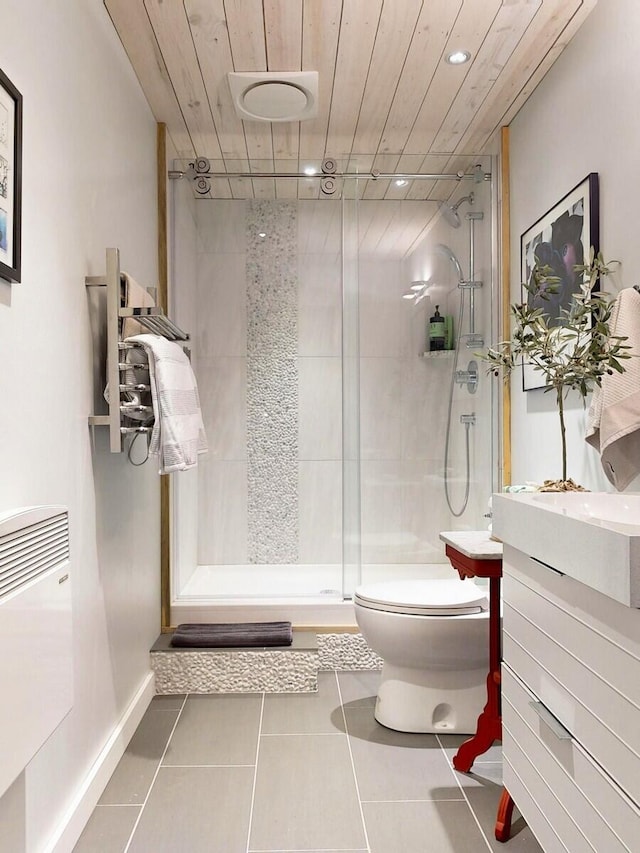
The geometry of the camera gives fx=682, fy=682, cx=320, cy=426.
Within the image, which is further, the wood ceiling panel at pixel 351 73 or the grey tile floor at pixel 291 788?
the wood ceiling panel at pixel 351 73

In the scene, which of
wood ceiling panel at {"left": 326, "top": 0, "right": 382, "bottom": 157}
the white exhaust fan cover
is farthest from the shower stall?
the white exhaust fan cover

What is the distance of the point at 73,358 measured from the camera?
5.95 ft

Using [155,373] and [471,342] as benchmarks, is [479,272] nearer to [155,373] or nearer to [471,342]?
[471,342]

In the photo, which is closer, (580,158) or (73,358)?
(73,358)

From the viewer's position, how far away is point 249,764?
84.4 inches

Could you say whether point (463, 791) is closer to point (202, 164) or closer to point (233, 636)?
point (233, 636)

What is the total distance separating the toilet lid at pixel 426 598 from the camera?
2.29 meters

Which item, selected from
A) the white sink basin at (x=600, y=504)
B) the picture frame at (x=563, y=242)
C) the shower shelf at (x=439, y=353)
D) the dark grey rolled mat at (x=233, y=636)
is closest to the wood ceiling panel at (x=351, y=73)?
the picture frame at (x=563, y=242)

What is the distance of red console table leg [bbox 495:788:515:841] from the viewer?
1.72 meters

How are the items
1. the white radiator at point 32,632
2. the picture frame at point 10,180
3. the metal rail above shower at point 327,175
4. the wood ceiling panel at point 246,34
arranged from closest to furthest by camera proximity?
the white radiator at point 32,632
the picture frame at point 10,180
the wood ceiling panel at point 246,34
the metal rail above shower at point 327,175

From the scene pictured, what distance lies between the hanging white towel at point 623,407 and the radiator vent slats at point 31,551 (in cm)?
134

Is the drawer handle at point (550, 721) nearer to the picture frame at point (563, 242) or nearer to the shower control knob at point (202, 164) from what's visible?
the picture frame at point (563, 242)

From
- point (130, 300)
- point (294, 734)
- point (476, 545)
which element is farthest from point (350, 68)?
point (294, 734)

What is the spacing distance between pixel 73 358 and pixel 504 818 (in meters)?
1.63
